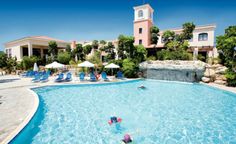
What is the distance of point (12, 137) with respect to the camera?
4.25 m

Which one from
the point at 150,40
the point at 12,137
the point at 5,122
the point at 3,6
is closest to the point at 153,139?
the point at 12,137

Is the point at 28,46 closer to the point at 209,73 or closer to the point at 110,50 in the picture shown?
the point at 110,50

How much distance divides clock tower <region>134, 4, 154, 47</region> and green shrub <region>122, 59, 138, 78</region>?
31.5 ft

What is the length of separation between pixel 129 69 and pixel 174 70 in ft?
18.7

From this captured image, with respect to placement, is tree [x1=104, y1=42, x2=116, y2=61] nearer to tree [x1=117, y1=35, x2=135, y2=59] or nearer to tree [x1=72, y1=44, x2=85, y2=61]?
tree [x1=117, y1=35, x2=135, y2=59]

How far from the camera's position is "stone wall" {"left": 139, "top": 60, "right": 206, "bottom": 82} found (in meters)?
17.4

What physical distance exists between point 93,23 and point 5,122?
869 inches

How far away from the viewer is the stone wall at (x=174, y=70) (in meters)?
17.4

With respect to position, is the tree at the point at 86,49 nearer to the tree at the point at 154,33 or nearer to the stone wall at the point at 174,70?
the tree at the point at 154,33

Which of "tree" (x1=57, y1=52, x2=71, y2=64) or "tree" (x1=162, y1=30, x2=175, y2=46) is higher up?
"tree" (x1=162, y1=30, x2=175, y2=46)

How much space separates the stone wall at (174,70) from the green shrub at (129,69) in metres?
1.20

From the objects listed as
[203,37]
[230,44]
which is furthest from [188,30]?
[230,44]

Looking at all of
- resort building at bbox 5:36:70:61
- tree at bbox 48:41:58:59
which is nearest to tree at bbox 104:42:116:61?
tree at bbox 48:41:58:59

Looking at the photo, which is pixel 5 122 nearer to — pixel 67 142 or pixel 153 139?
pixel 67 142
